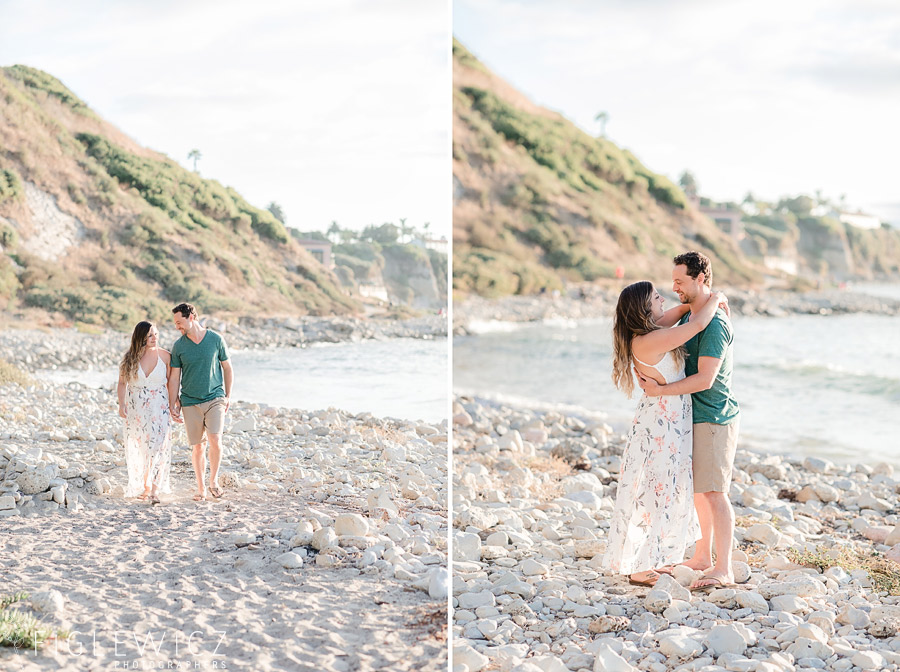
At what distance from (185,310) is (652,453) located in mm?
2416

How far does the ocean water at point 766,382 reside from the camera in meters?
8.54

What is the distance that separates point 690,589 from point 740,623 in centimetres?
35

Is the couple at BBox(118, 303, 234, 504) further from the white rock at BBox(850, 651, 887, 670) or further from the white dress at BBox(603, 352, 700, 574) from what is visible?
the white rock at BBox(850, 651, 887, 670)

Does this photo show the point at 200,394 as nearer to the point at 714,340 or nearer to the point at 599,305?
the point at 714,340

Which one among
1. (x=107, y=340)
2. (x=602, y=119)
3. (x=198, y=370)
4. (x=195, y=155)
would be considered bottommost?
(x=198, y=370)

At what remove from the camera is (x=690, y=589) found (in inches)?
119

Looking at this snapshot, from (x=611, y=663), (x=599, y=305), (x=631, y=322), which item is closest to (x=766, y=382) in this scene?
(x=631, y=322)

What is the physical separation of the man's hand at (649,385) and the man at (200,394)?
6.01ft

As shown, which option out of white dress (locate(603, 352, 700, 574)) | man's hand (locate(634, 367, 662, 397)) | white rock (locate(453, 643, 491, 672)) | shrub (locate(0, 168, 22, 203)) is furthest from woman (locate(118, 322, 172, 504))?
man's hand (locate(634, 367, 662, 397))

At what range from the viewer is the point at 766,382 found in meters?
13.6

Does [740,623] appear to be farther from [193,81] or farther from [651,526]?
[193,81]

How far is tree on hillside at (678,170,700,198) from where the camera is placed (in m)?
49.3

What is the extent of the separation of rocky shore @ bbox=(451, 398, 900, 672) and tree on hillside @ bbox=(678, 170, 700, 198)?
46.5m

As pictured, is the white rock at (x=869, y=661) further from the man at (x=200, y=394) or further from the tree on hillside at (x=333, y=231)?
the tree on hillside at (x=333, y=231)
